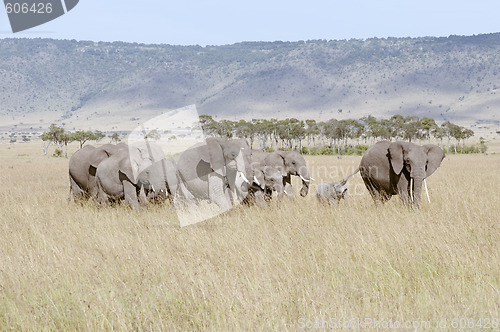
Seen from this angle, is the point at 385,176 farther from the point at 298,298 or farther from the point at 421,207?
the point at 298,298

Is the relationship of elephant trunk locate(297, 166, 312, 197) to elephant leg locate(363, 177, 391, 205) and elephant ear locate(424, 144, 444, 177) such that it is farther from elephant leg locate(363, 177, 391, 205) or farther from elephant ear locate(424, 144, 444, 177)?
elephant ear locate(424, 144, 444, 177)

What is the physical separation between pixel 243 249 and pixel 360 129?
9827cm

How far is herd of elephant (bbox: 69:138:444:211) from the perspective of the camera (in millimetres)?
10352

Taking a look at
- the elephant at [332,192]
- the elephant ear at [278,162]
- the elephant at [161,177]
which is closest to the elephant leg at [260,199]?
the elephant at [332,192]

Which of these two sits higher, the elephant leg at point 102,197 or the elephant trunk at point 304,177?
the elephant leg at point 102,197

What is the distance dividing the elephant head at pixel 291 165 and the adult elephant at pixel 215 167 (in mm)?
4352

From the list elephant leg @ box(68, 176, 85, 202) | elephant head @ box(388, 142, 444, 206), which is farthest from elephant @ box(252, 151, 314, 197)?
elephant leg @ box(68, 176, 85, 202)

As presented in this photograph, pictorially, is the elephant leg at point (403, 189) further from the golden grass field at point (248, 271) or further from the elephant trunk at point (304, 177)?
the elephant trunk at point (304, 177)

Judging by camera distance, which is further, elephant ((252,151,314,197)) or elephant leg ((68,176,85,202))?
elephant ((252,151,314,197))

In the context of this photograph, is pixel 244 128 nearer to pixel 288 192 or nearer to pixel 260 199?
pixel 288 192

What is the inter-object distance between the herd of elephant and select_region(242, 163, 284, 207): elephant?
2 centimetres

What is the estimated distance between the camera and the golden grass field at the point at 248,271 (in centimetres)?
482

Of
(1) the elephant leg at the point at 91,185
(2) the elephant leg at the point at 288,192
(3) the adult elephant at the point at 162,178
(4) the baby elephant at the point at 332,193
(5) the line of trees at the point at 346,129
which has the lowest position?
(5) the line of trees at the point at 346,129

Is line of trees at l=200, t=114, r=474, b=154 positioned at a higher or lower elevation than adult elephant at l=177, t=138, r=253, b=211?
→ lower
